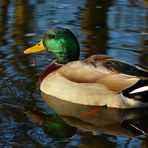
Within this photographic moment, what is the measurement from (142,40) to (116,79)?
2.62m

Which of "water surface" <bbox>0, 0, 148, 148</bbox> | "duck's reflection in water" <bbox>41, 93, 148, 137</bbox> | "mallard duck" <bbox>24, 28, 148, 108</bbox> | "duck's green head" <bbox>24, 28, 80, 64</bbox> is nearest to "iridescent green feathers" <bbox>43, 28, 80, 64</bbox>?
"duck's green head" <bbox>24, 28, 80, 64</bbox>

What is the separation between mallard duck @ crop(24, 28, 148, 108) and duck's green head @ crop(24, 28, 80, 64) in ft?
0.67

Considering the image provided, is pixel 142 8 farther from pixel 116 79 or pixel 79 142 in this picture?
pixel 79 142

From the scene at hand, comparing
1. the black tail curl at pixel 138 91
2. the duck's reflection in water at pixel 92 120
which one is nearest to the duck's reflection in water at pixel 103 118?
the duck's reflection in water at pixel 92 120

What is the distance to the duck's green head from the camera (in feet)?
26.4

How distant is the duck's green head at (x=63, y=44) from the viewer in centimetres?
804

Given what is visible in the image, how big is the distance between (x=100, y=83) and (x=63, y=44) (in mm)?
925

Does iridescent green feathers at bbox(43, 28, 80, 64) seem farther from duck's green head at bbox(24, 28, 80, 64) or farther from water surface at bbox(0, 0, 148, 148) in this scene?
water surface at bbox(0, 0, 148, 148)

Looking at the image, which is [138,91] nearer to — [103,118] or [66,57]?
[103,118]

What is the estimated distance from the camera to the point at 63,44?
809 centimetres

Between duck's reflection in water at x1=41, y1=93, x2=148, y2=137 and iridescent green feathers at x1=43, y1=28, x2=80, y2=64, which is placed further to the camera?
iridescent green feathers at x1=43, y1=28, x2=80, y2=64

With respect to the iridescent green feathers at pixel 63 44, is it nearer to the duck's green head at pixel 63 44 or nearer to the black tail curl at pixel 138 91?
the duck's green head at pixel 63 44

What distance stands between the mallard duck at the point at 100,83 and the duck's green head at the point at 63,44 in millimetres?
204

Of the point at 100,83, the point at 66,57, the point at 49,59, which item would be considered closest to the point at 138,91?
the point at 100,83
